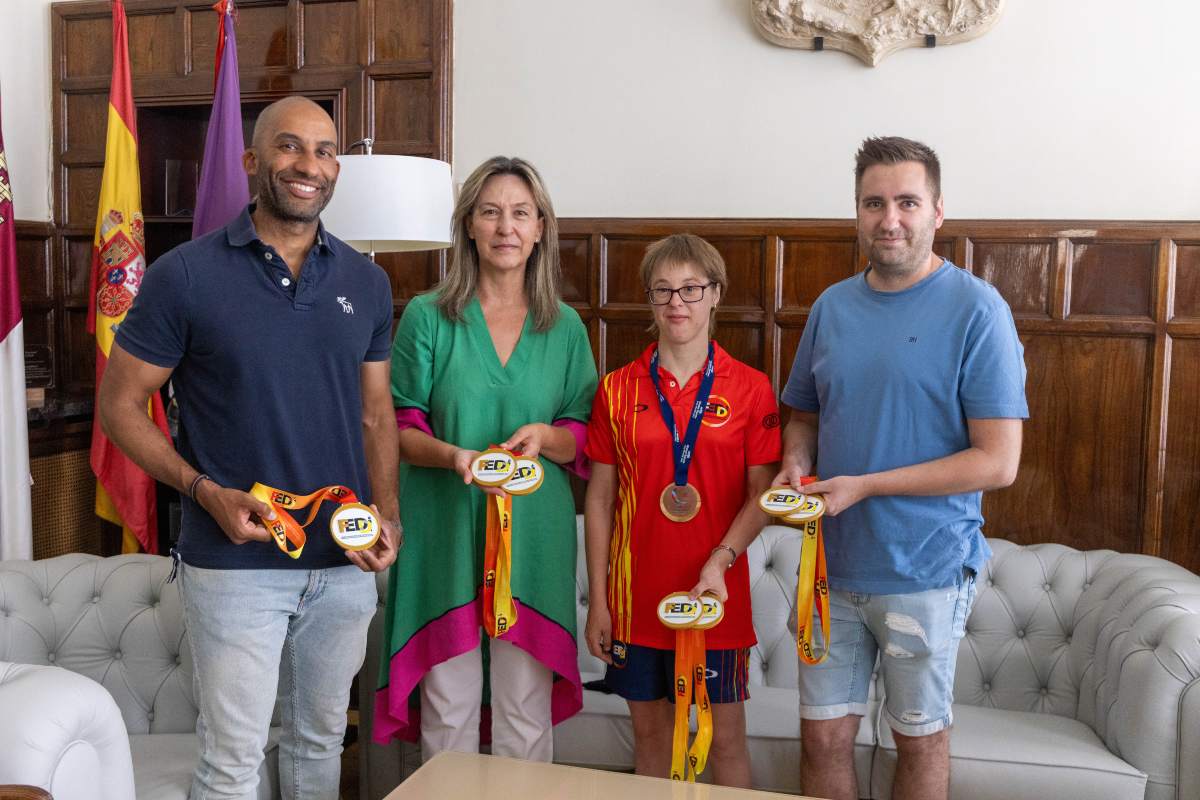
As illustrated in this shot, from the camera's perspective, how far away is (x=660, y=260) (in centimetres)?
208

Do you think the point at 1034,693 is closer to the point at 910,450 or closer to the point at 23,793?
the point at 910,450

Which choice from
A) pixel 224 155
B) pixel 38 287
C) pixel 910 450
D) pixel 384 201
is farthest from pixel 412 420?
pixel 38 287

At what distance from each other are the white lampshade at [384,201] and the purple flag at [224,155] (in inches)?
24.1

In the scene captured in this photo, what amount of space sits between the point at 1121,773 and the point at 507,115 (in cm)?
261

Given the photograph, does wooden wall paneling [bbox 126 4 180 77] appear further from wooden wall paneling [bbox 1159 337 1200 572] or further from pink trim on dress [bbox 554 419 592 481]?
wooden wall paneling [bbox 1159 337 1200 572]

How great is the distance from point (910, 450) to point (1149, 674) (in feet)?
2.79

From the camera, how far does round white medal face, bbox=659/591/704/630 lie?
6.25 ft

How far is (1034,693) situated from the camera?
106 inches

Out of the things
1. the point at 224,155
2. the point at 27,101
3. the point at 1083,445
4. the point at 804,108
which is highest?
the point at 27,101

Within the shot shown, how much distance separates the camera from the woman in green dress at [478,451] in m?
2.09

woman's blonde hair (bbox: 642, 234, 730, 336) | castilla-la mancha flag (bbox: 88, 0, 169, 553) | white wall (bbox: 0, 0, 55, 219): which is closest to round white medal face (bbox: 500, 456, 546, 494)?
woman's blonde hair (bbox: 642, 234, 730, 336)

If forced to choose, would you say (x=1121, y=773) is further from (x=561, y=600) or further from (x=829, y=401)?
(x=561, y=600)

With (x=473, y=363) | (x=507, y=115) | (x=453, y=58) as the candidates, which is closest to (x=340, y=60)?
(x=453, y=58)

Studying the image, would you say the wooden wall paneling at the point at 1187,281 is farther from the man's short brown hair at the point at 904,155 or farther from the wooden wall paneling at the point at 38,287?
the wooden wall paneling at the point at 38,287
